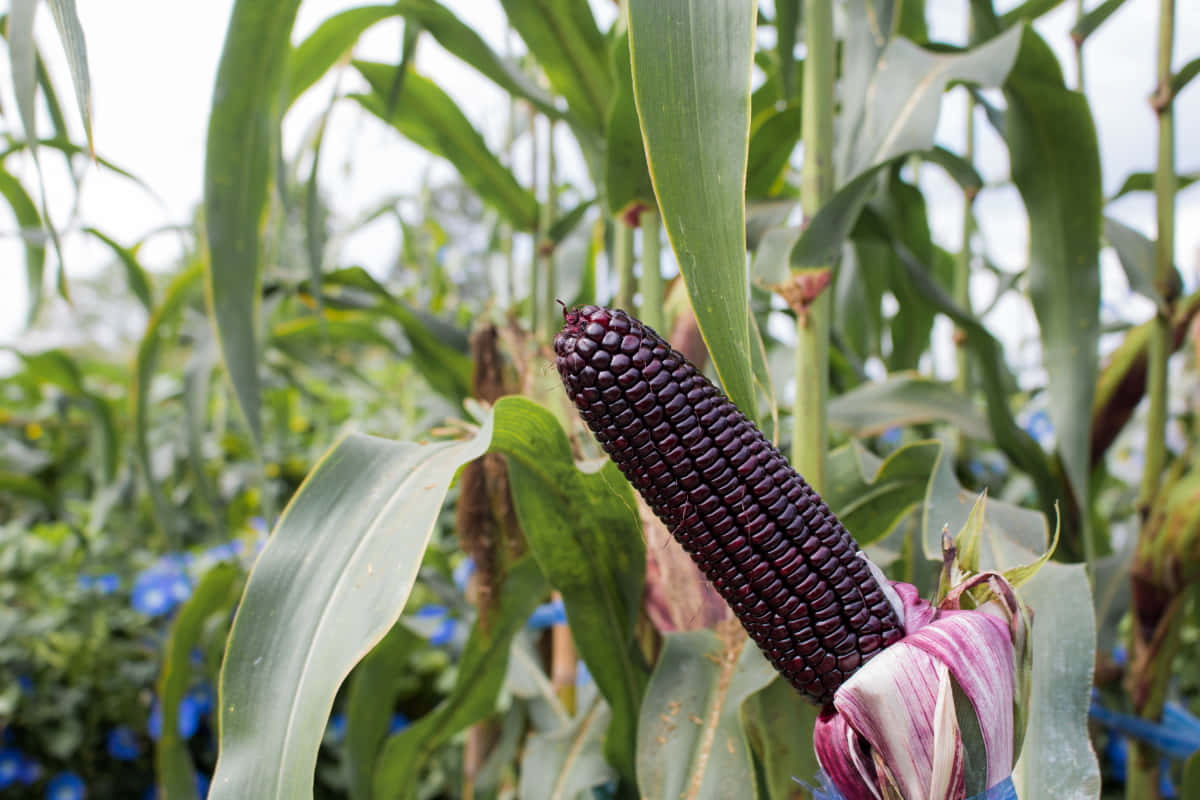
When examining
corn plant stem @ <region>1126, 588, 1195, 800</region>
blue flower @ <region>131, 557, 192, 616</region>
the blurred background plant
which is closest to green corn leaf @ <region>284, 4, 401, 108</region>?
the blurred background plant

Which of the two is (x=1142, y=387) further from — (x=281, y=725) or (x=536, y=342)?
(x=281, y=725)

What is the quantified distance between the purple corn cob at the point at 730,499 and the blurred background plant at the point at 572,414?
27 millimetres

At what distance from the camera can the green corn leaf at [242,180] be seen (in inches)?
22.3

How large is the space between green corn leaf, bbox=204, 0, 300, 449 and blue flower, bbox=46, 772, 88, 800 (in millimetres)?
1012

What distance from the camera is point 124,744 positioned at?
123 cm

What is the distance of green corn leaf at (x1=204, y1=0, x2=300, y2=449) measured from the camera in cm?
57

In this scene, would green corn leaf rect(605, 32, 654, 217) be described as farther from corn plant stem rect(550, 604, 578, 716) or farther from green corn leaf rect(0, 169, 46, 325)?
green corn leaf rect(0, 169, 46, 325)

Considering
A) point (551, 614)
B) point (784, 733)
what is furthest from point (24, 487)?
point (784, 733)

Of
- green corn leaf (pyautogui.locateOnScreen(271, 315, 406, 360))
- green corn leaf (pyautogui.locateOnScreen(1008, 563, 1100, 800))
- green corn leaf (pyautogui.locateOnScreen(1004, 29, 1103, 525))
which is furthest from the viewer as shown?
green corn leaf (pyautogui.locateOnScreen(271, 315, 406, 360))

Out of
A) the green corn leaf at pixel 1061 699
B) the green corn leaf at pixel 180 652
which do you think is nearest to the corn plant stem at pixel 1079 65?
the green corn leaf at pixel 1061 699

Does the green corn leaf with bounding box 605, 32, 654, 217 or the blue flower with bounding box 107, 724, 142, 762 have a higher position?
the green corn leaf with bounding box 605, 32, 654, 217

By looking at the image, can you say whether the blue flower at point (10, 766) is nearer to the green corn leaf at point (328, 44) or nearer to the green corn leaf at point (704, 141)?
the green corn leaf at point (328, 44)

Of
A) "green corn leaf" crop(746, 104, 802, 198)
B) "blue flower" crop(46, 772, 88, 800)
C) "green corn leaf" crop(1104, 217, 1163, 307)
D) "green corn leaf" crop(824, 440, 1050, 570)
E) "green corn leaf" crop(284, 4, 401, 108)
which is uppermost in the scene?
"green corn leaf" crop(284, 4, 401, 108)

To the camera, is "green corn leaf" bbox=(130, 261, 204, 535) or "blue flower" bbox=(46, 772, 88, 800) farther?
"blue flower" bbox=(46, 772, 88, 800)
